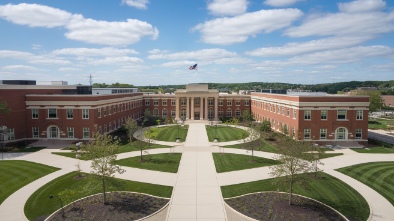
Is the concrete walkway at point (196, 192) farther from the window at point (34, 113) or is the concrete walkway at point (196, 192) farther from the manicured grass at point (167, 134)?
the window at point (34, 113)

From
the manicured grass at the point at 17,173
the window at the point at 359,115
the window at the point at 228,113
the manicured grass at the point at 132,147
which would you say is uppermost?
the window at the point at 359,115

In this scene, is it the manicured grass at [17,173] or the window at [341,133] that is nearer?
the manicured grass at [17,173]

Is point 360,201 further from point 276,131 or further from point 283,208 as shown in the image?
point 276,131

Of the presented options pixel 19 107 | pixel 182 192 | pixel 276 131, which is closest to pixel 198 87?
pixel 276 131

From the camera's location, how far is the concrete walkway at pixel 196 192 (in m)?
21.3

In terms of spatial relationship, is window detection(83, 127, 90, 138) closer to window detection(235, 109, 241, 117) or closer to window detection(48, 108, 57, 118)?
window detection(48, 108, 57, 118)

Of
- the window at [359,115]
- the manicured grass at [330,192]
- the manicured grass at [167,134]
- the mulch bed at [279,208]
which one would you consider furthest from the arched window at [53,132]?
the window at [359,115]

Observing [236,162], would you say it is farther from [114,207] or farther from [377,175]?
[114,207]

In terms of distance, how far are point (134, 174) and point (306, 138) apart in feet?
106

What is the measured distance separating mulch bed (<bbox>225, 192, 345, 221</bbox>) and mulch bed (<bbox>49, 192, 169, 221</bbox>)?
665 cm

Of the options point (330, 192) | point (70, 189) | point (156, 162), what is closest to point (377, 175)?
point (330, 192)

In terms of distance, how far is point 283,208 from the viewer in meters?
22.4

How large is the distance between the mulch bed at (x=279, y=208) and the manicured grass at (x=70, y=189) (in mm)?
6879

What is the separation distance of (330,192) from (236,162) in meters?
12.8
